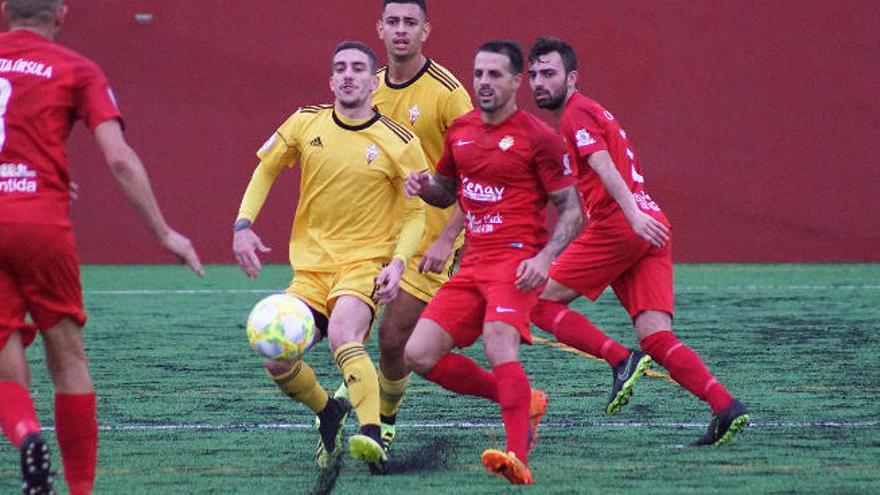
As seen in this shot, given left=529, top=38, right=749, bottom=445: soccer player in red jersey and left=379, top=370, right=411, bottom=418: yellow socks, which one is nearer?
left=529, top=38, right=749, bottom=445: soccer player in red jersey

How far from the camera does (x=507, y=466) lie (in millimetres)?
5465

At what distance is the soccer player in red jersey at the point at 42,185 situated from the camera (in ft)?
15.6

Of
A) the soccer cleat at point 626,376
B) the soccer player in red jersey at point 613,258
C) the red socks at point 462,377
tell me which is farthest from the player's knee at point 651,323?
the red socks at point 462,377

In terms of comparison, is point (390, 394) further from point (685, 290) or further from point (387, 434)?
point (685, 290)

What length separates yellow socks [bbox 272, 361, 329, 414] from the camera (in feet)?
20.3

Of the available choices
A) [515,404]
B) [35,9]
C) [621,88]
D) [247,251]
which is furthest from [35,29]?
[621,88]

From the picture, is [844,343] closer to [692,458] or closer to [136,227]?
[692,458]

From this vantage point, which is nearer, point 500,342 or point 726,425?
point 500,342

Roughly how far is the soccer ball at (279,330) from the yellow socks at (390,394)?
0.70 m

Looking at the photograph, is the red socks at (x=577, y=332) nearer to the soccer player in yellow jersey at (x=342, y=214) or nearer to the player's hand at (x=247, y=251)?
the soccer player in yellow jersey at (x=342, y=214)

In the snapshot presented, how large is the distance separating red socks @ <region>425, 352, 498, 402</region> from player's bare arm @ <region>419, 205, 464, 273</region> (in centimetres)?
39

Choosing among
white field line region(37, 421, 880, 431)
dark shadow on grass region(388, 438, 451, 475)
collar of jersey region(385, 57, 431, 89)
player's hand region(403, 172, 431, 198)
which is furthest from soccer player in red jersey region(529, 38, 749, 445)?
dark shadow on grass region(388, 438, 451, 475)

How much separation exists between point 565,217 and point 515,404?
0.79 metres

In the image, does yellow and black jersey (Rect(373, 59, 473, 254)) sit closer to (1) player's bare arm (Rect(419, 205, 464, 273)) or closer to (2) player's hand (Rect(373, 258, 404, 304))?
(1) player's bare arm (Rect(419, 205, 464, 273))
